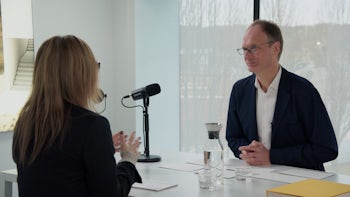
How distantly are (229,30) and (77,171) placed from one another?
3.12 m

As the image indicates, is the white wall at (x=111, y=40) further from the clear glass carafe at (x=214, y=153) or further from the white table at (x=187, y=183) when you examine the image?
the clear glass carafe at (x=214, y=153)

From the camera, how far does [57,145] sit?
5.45 ft

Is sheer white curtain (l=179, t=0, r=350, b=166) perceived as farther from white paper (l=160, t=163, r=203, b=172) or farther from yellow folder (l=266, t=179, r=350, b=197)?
yellow folder (l=266, t=179, r=350, b=197)

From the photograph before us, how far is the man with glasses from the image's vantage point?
99.3 inches

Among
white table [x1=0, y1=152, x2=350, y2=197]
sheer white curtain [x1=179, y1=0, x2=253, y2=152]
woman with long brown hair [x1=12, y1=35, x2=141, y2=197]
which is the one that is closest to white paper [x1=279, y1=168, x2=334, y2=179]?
white table [x1=0, y1=152, x2=350, y2=197]

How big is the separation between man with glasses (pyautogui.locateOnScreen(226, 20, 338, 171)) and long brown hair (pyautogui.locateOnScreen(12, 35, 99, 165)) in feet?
3.64

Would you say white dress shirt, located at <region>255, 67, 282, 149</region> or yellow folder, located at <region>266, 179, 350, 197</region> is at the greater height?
white dress shirt, located at <region>255, 67, 282, 149</region>

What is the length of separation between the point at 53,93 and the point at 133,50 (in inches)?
120

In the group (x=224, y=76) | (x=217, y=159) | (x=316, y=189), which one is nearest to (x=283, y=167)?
(x=217, y=159)

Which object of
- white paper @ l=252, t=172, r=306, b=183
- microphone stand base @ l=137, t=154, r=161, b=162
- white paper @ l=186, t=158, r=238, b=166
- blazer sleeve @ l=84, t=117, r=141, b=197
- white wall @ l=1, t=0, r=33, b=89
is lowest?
white paper @ l=186, t=158, r=238, b=166

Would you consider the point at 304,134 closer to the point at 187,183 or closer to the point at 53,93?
the point at 187,183

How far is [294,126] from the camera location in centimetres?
262

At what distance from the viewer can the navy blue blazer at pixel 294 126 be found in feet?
8.27

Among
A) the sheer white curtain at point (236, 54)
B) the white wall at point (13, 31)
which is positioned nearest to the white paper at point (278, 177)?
the sheer white curtain at point (236, 54)
